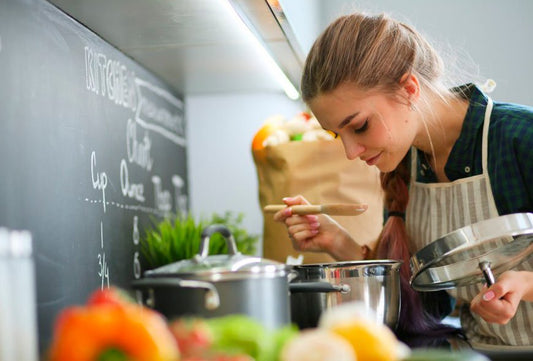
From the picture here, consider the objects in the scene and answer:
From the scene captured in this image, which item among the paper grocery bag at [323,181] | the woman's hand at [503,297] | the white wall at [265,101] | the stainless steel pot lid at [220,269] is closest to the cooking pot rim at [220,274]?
the stainless steel pot lid at [220,269]

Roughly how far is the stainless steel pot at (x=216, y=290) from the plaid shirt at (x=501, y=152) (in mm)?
682

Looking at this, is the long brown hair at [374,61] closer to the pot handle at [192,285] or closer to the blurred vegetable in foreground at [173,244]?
the blurred vegetable in foreground at [173,244]

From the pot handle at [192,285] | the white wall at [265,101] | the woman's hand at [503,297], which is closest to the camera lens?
the pot handle at [192,285]

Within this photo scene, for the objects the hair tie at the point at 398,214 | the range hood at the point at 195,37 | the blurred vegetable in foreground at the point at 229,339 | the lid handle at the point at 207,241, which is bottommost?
the blurred vegetable in foreground at the point at 229,339

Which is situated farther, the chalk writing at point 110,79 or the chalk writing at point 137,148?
the chalk writing at point 137,148

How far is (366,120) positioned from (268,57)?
0.55m

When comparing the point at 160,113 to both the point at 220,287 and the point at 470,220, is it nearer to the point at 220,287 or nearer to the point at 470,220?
the point at 470,220

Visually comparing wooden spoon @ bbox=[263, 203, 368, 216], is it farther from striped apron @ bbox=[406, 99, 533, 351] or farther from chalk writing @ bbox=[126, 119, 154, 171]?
chalk writing @ bbox=[126, 119, 154, 171]

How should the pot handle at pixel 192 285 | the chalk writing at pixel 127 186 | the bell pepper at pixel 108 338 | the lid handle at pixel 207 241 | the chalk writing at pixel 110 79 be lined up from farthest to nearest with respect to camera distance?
the chalk writing at pixel 127 186, the chalk writing at pixel 110 79, the lid handle at pixel 207 241, the pot handle at pixel 192 285, the bell pepper at pixel 108 338

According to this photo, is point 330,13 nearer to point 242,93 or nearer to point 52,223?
point 242,93

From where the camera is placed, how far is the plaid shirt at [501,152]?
1.39m

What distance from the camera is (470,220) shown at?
1.49 meters

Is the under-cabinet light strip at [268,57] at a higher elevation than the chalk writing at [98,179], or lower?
higher

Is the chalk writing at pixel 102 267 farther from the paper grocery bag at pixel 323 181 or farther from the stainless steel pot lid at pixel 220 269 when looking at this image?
the stainless steel pot lid at pixel 220 269
